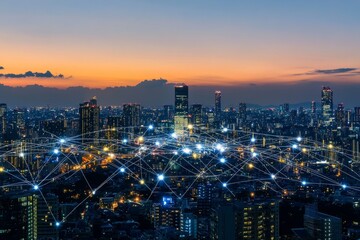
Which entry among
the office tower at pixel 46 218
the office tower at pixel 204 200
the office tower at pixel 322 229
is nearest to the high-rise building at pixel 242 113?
the office tower at pixel 204 200

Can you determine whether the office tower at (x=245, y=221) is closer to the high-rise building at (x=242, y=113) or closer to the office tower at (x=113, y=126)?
the office tower at (x=113, y=126)

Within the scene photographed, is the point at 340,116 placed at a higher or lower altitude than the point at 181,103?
lower

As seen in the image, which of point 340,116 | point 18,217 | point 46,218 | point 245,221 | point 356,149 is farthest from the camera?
point 340,116

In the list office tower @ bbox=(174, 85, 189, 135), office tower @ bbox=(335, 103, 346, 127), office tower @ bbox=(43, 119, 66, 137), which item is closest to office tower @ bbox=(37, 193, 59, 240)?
office tower @ bbox=(43, 119, 66, 137)

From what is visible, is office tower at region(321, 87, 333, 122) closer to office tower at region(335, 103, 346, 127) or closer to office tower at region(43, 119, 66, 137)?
office tower at region(335, 103, 346, 127)

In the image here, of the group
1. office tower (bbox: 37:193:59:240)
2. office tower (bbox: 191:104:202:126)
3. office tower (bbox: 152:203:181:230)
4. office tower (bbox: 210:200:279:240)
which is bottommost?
office tower (bbox: 152:203:181:230)

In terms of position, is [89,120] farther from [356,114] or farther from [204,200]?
[356,114]

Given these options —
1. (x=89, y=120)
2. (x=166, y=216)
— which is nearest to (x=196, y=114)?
(x=89, y=120)

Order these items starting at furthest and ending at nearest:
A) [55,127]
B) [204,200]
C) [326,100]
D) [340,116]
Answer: [326,100] < [340,116] < [55,127] < [204,200]
